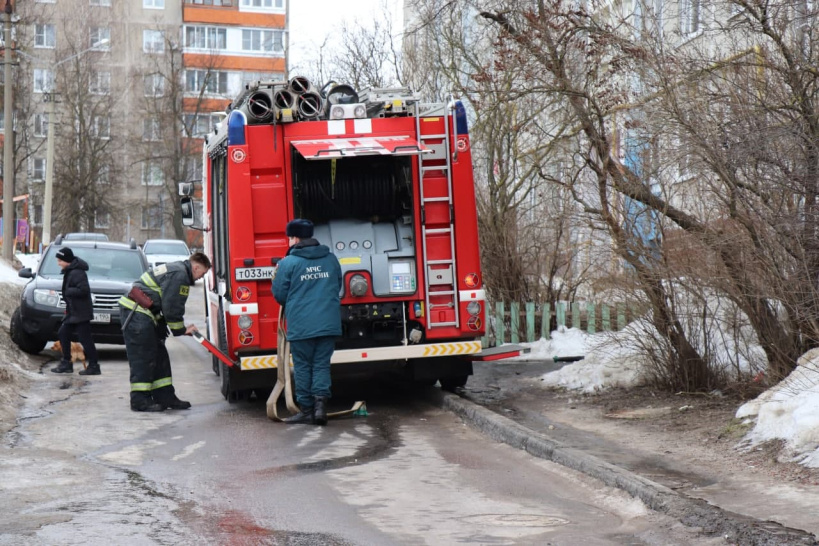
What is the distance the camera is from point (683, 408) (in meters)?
9.97

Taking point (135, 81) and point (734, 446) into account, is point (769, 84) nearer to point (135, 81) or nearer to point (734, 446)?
point (734, 446)

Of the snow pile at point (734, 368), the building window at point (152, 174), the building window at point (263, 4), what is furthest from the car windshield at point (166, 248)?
the building window at point (263, 4)

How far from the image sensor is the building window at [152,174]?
67156 millimetres

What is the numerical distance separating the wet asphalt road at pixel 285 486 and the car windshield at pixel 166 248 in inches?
1098

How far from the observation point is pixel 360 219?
1125 centimetres

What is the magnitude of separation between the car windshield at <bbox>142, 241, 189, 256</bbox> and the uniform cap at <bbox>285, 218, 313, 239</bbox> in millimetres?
29226

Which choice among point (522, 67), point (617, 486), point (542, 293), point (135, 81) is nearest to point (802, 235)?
point (617, 486)

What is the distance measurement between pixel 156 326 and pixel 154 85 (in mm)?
59122

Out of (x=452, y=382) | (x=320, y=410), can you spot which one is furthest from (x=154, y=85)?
(x=320, y=410)

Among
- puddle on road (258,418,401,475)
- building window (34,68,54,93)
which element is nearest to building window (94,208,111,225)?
building window (34,68,54,93)

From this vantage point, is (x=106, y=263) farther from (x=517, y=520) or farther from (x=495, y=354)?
(x=517, y=520)

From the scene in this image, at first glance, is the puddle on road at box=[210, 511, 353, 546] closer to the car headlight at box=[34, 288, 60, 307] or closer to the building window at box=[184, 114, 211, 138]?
the car headlight at box=[34, 288, 60, 307]

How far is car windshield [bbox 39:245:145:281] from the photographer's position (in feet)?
Result: 56.0

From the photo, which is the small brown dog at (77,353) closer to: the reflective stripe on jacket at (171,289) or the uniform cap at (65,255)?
the uniform cap at (65,255)
